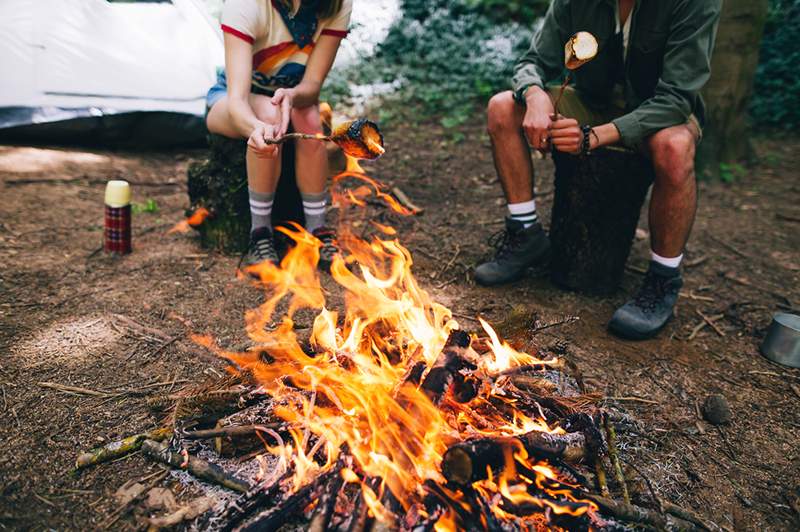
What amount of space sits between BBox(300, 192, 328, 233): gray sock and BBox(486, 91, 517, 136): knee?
114cm

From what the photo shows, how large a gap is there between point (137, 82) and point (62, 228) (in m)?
2.20

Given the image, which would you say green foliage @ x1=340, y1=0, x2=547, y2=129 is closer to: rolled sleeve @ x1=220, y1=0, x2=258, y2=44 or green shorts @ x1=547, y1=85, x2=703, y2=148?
green shorts @ x1=547, y1=85, x2=703, y2=148

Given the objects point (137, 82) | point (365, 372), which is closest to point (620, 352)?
point (365, 372)

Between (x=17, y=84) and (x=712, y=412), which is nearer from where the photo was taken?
(x=712, y=412)

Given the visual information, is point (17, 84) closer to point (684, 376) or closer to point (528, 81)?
point (528, 81)

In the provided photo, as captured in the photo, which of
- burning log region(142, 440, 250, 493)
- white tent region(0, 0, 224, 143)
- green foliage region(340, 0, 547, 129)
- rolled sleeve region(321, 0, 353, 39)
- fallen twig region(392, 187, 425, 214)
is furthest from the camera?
green foliage region(340, 0, 547, 129)

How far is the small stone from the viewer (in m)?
2.46

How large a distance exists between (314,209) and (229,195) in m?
0.57

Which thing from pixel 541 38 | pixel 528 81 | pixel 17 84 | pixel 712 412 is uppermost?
pixel 541 38

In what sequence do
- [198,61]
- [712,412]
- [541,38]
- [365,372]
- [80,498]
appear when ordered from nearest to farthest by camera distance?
1. [80,498]
2. [365,372]
3. [712,412]
4. [541,38]
5. [198,61]

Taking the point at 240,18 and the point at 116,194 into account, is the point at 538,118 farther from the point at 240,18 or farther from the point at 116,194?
the point at 116,194

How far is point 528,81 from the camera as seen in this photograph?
10.7 feet

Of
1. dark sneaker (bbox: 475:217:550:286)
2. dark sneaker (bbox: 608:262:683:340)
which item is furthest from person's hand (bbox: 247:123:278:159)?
dark sneaker (bbox: 608:262:683:340)

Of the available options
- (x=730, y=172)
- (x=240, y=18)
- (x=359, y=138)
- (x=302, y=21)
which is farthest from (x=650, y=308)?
(x=730, y=172)
